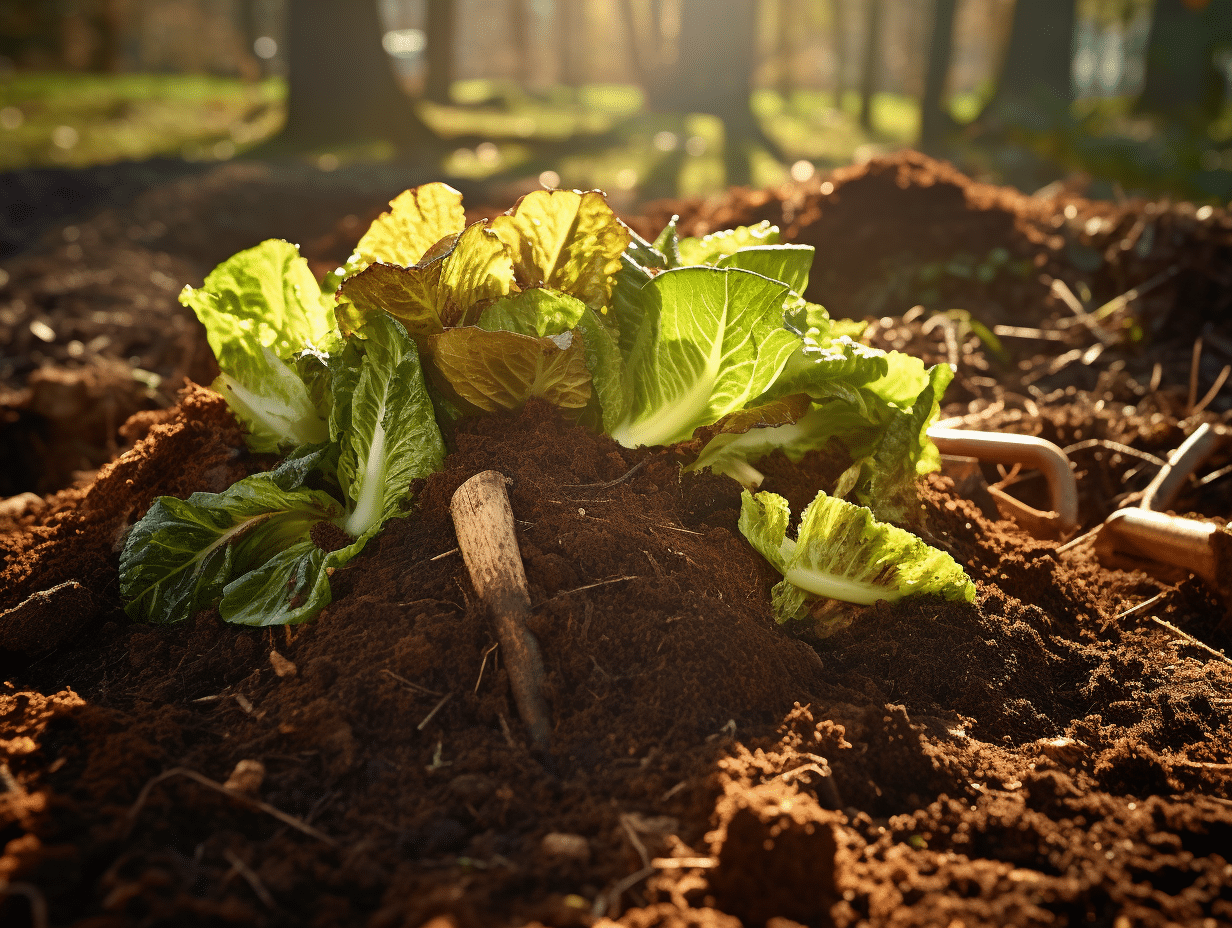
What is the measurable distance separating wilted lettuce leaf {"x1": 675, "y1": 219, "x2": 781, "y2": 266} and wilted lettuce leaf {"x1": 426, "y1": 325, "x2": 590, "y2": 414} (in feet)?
2.58

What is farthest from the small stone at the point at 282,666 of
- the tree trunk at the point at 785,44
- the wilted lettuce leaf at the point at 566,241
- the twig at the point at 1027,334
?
the tree trunk at the point at 785,44

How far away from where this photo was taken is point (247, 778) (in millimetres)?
1703

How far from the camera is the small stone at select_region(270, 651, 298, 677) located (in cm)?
203

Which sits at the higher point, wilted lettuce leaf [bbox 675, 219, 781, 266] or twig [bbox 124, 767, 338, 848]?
wilted lettuce leaf [bbox 675, 219, 781, 266]

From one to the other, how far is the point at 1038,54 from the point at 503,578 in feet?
61.0

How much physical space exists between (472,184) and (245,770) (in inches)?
379

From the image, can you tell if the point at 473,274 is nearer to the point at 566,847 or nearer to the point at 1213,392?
the point at 566,847

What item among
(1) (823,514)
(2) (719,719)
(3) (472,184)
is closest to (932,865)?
(2) (719,719)

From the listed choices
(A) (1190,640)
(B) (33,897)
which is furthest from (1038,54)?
(B) (33,897)

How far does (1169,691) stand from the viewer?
2.29 m

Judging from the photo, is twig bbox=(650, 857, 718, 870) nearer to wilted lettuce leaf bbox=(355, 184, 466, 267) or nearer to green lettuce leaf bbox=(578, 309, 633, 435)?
green lettuce leaf bbox=(578, 309, 633, 435)

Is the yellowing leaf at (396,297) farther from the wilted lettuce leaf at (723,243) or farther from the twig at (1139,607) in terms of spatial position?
the twig at (1139,607)

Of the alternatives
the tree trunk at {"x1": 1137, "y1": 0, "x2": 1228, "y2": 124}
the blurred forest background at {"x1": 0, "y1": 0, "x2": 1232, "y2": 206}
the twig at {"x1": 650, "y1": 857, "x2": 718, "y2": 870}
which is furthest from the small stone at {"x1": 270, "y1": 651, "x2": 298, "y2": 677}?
the tree trunk at {"x1": 1137, "y1": 0, "x2": 1228, "y2": 124}

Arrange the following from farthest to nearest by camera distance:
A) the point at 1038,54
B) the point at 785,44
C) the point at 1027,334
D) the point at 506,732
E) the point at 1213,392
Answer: the point at 785,44 → the point at 1038,54 → the point at 1027,334 → the point at 1213,392 → the point at 506,732
